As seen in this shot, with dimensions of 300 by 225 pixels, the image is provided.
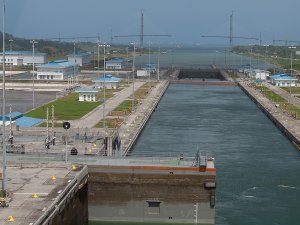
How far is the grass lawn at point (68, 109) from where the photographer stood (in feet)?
141

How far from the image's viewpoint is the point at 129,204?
21.5m

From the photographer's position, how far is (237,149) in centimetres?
3544

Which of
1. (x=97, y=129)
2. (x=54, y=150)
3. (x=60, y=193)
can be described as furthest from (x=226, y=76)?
(x=60, y=193)

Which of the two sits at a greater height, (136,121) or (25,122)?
(25,122)

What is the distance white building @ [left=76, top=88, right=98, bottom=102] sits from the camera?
2149 inches

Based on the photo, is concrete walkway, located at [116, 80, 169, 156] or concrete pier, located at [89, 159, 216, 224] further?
concrete walkway, located at [116, 80, 169, 156]

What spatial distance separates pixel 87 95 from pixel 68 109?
7166 mm

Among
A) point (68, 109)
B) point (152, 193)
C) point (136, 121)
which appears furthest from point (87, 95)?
point (152, 193)

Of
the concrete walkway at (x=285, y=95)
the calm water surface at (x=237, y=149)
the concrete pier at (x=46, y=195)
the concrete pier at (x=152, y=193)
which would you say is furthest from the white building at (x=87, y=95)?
the concrete pier at (x=152, y=193)

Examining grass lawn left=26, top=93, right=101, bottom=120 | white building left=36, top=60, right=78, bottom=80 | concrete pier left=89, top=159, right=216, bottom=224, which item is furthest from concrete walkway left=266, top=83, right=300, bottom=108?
concrete pier left=89, top=159, right=216, bottom=224

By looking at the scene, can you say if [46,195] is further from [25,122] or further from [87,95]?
[87,95]

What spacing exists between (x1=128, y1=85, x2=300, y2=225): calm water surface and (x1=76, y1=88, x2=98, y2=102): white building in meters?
5.50

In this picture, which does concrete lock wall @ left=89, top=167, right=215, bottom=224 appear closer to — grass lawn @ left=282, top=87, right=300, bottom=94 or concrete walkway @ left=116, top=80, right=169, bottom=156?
concrete walkway @ left=116, top=80, right=169, bottom=156

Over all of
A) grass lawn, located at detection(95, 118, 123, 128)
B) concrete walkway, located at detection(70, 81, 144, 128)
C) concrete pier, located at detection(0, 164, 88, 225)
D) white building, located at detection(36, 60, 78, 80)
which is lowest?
concrete pier, located at detection(0, 164, 88, 225)
